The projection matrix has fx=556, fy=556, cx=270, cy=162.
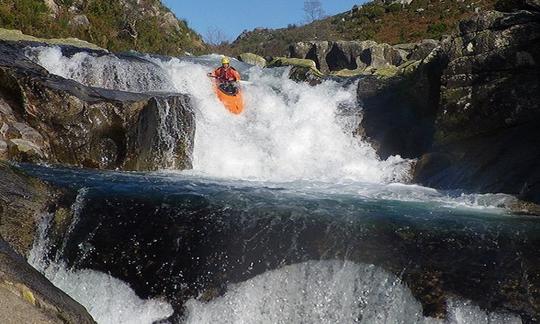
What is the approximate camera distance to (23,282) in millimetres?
3803

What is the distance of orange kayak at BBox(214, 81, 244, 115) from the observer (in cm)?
1412

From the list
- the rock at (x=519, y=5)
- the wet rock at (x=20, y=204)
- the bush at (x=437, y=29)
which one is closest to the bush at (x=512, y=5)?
the rock at (x=519, y=5)

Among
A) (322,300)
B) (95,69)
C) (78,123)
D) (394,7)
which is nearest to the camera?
(322,300)

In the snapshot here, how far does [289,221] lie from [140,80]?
29.5 ft

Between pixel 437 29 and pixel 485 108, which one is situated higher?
pixel 437 29

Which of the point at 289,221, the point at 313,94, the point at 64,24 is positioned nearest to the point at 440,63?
the point at 313,94

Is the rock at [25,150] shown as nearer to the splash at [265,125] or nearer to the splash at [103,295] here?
the splash at [265,125]

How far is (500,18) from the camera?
1020cm

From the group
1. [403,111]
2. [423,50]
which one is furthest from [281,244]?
[423,50]

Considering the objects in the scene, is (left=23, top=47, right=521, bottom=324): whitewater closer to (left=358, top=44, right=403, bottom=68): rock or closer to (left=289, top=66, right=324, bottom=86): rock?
(left=289, top=66, right=324, bottom=86): rock

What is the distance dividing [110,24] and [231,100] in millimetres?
18733

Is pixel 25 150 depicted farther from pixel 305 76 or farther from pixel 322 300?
pixel 305 76

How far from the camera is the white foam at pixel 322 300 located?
5207mm

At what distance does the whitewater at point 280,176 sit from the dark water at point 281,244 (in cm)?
13
